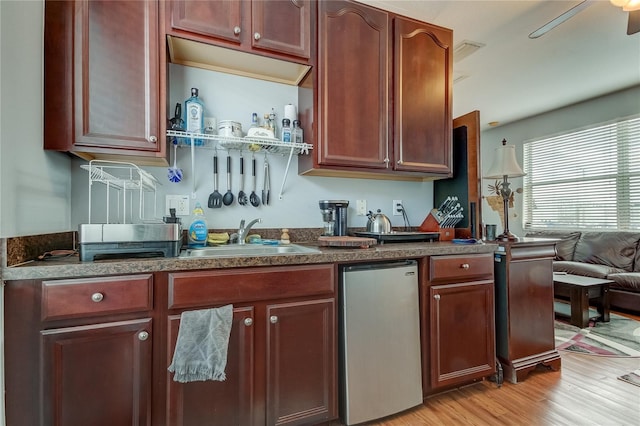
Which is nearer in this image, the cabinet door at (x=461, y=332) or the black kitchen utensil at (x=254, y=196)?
the cabinet door at (x=461, y=332)

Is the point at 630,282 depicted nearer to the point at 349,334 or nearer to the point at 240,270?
the point at 349,334

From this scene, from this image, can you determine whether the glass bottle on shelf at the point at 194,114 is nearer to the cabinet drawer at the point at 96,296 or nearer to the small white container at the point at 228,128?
the small white container at the point at 228,128

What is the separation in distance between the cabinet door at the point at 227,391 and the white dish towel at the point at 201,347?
4 centimetres

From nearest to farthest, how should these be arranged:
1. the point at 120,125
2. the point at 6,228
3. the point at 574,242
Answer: the point at 6,228
the point at 120,125
the point at 574,242

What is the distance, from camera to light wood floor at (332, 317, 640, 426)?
1.58 metres

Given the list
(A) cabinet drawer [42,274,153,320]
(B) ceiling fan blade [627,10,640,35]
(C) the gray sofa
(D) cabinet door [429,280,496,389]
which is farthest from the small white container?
(C) the gray sofa

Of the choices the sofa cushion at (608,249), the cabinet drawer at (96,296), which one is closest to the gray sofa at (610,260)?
the sofa cushion at (608,249)

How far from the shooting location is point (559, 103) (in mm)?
4355

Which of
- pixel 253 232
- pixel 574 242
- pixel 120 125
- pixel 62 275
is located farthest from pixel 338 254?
pixel 574 242

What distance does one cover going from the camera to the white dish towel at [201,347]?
1.17 meters

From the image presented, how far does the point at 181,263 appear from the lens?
3.92ft

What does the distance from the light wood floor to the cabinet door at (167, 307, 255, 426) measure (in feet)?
1.88

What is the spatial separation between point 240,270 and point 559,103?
519 cm

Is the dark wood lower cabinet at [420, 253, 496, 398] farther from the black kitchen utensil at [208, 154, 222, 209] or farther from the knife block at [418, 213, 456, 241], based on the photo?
the black kitchen utensil at [208, 154, 222, 209]
